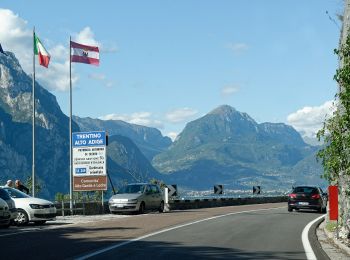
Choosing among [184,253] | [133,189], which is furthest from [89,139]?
[184,253]

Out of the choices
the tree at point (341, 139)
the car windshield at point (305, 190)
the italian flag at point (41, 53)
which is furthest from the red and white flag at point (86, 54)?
the tree at point (341, 139)

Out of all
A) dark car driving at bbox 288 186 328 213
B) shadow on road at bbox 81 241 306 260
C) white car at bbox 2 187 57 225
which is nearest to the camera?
shadow on road at bbox 81 241 306 260

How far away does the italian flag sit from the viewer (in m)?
33.7

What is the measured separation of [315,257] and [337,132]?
333cm

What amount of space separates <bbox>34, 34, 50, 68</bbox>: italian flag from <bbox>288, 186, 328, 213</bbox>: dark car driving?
49.4ft

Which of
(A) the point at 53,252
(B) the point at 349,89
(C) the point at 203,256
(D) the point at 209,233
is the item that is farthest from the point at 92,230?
(B) the point at 349,89

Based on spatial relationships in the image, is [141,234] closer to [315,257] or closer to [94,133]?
[315,257]

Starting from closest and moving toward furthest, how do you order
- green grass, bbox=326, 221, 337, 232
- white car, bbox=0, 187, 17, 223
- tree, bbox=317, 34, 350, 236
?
tree, bbox=317, 34, 350, 236
green grass, bbox=326, 221, 337, 232
white car, bbox=0, 187, 17, 223

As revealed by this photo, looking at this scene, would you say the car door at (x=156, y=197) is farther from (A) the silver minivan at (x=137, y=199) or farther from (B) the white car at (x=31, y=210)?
(B) the white car at (x=31, y=210)

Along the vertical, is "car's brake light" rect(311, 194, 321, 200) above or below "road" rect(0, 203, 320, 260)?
above

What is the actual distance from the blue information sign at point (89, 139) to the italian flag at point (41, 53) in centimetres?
447

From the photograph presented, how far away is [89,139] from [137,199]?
4.88m

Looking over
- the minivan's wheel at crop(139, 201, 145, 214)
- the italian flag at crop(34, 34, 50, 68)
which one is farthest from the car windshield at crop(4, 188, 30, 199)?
the italian flag at crop(34, 34, 50, 68)

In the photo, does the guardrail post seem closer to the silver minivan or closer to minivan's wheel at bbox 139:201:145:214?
the silver minivan
